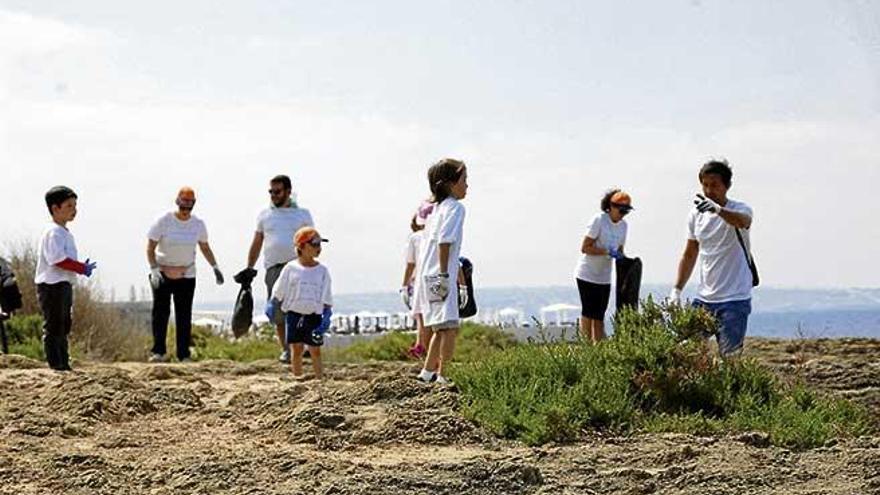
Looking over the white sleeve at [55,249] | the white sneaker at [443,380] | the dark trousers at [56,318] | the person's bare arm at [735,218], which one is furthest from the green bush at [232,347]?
the person's bare arm at [735,218]

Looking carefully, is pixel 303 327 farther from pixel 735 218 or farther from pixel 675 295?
pixel 735 218

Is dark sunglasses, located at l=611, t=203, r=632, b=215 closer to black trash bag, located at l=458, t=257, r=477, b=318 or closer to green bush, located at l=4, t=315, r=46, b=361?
black trash bag, located at l=458, t=257, r=477, b=318

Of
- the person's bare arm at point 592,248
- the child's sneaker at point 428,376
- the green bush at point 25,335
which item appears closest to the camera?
the child's sneaker at point 428,376

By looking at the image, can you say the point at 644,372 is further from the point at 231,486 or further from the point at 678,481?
the point at 231,486

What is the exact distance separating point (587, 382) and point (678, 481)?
213 cm

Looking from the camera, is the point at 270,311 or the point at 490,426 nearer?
the point at 490,426

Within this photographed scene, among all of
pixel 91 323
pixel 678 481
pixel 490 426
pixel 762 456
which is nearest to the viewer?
pixel 678 481

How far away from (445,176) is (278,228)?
4.69 m

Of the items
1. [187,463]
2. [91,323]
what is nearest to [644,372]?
[187,463]

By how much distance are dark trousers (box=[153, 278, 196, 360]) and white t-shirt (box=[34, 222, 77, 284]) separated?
2324 mm

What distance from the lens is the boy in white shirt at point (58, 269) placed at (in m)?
14.4

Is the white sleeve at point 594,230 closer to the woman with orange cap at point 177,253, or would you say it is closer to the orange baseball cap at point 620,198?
the orange baseball cap at point 620,198

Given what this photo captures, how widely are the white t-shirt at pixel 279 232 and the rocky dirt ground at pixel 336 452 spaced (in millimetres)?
3580

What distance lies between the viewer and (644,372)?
1049 cm
